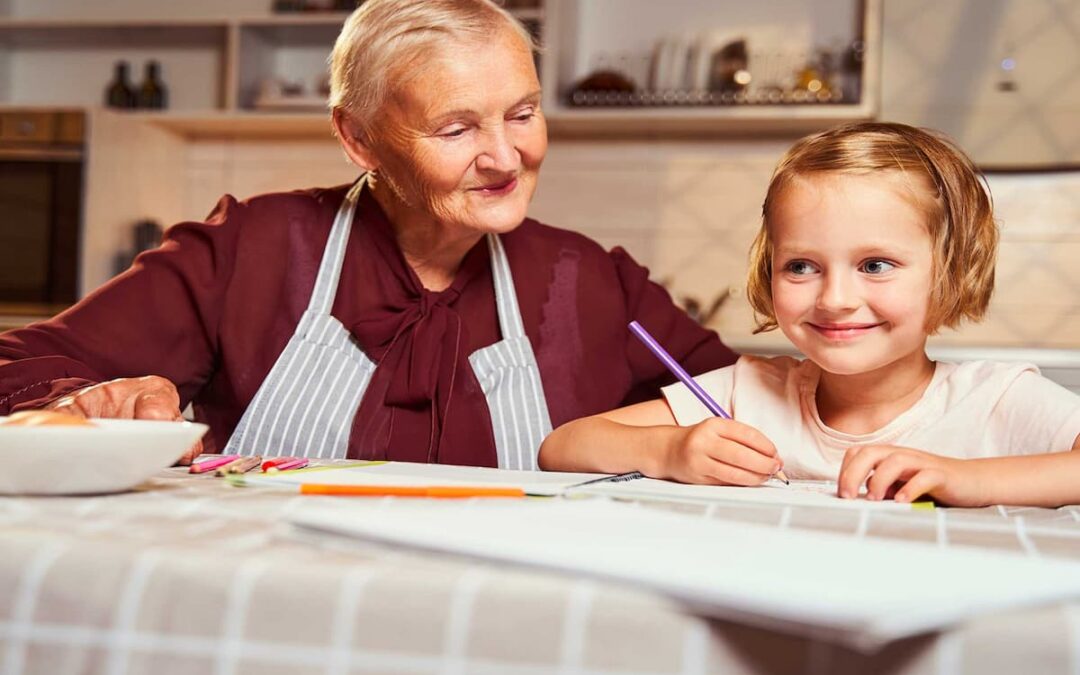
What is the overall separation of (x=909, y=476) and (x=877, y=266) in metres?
0.32

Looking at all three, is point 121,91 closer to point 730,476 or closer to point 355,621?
point 730,476

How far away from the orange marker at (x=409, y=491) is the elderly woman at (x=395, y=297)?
62 centimetres

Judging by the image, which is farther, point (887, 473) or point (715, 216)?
point (715, 216)

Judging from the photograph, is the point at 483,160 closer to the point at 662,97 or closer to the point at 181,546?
the point at 181,546

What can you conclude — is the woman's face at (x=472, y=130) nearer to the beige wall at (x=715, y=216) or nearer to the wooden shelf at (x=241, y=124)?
the beige wall at (x=715, y=216)

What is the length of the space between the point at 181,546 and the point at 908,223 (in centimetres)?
88

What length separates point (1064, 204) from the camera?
344 centimetres

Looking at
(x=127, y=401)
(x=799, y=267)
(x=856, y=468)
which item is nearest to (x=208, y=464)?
(x=127, y=401)

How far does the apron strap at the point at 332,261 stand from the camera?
1.52m

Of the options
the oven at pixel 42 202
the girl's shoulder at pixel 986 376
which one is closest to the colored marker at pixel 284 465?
the girl's shoulder at pixel 986 376

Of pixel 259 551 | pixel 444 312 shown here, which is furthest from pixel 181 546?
pixel 444 312

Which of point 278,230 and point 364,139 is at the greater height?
point 364,139

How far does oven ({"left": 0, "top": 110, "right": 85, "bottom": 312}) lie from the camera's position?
3613mm

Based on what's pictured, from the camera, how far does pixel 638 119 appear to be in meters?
3.48
